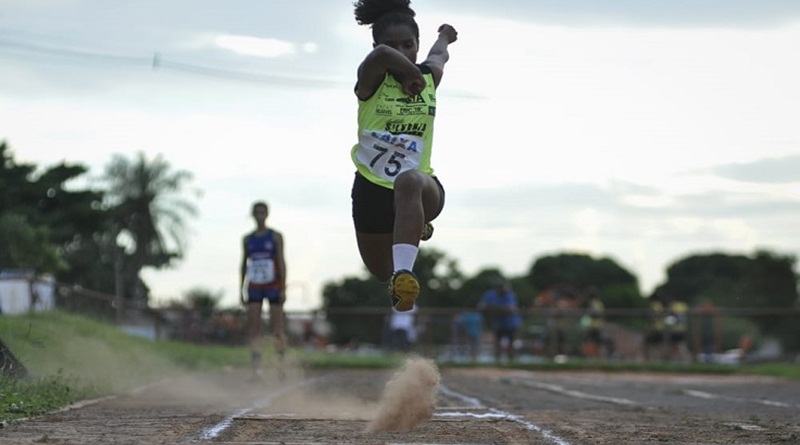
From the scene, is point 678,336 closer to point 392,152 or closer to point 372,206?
point 372,206

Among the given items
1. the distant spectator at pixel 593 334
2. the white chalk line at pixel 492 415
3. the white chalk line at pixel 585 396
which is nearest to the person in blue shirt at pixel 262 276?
the white chalk line at pixel 585 396

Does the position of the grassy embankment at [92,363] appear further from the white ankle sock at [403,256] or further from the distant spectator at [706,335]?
the distant spectator at [706,335]

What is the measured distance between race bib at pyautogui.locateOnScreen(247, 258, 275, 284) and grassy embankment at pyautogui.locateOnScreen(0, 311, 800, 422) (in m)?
1.67

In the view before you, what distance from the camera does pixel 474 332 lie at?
2723 cm

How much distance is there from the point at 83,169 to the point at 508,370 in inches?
1067

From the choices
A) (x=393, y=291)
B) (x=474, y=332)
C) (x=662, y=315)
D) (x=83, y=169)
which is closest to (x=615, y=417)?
(x=393, y=291)

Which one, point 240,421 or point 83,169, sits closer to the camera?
point 240,421

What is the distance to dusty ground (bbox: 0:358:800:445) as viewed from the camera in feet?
23.0

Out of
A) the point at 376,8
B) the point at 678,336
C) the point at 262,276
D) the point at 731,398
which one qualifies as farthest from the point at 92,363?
the point at 678,336

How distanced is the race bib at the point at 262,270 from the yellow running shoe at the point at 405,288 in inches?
349

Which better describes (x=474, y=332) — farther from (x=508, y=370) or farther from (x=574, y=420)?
(x=574, y=420)

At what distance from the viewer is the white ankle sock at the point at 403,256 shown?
7.48 m

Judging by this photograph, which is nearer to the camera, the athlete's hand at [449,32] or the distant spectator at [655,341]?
the athlete's hand at [449,32]

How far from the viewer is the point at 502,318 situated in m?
26.3
